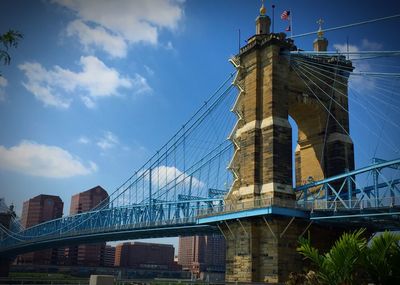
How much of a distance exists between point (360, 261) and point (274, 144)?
32.2 m

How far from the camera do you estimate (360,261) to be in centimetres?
1207

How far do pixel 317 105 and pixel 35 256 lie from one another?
541ft

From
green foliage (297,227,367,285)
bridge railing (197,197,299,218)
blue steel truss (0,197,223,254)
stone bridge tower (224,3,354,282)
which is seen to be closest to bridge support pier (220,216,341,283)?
stone bridge tower (224,3,354,282)

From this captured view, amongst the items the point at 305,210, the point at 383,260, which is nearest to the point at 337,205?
the point at 305,210

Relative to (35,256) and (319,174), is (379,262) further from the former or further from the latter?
(35,256)

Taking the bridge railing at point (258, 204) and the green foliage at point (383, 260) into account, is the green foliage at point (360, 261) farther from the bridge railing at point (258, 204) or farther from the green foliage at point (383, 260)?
the bridge railing at point (258, 204)

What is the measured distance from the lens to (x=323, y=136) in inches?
2018

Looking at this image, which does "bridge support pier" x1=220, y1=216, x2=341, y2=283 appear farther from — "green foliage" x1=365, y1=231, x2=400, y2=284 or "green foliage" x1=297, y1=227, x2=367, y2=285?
"green foliage" x1=297, y1=227, x2=367, y2=285

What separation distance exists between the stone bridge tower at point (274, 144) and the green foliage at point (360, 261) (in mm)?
28888

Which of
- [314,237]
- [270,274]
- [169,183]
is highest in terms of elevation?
[169,183]

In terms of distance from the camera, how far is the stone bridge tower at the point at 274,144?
41.6 meters

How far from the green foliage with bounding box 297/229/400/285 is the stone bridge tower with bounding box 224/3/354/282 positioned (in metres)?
28.9

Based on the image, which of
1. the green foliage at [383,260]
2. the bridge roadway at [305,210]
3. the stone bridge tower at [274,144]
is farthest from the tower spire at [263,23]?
the green foliage at [383,260]

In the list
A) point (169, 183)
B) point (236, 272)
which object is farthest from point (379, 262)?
point (169, 183)
